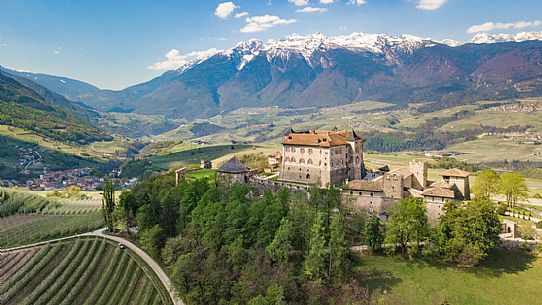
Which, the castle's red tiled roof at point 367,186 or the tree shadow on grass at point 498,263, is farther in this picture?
the castle's red tiled roof at point 367,186

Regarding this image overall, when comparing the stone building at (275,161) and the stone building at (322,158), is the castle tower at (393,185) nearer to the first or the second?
the stone building at (322,158)

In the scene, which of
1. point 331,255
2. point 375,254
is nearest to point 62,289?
point 331,255

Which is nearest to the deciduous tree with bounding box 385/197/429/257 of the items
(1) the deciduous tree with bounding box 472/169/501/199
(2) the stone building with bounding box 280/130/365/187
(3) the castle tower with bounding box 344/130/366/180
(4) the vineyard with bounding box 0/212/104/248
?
(2) the stone building with bounding box 280/130/365/187

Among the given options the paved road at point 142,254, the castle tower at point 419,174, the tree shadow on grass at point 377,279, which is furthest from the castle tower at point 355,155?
the paved road at point 142,254

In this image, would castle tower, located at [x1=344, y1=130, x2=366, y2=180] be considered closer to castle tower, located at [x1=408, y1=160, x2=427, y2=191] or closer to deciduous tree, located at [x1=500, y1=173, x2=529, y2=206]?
castle tower, located at [x1=408, y1=160, x2=427, y2=191]

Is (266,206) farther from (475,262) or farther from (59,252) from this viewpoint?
(59,252)

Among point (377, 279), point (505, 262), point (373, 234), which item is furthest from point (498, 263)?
point (377, 279)

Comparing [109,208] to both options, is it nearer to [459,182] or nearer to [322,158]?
[322,158]
